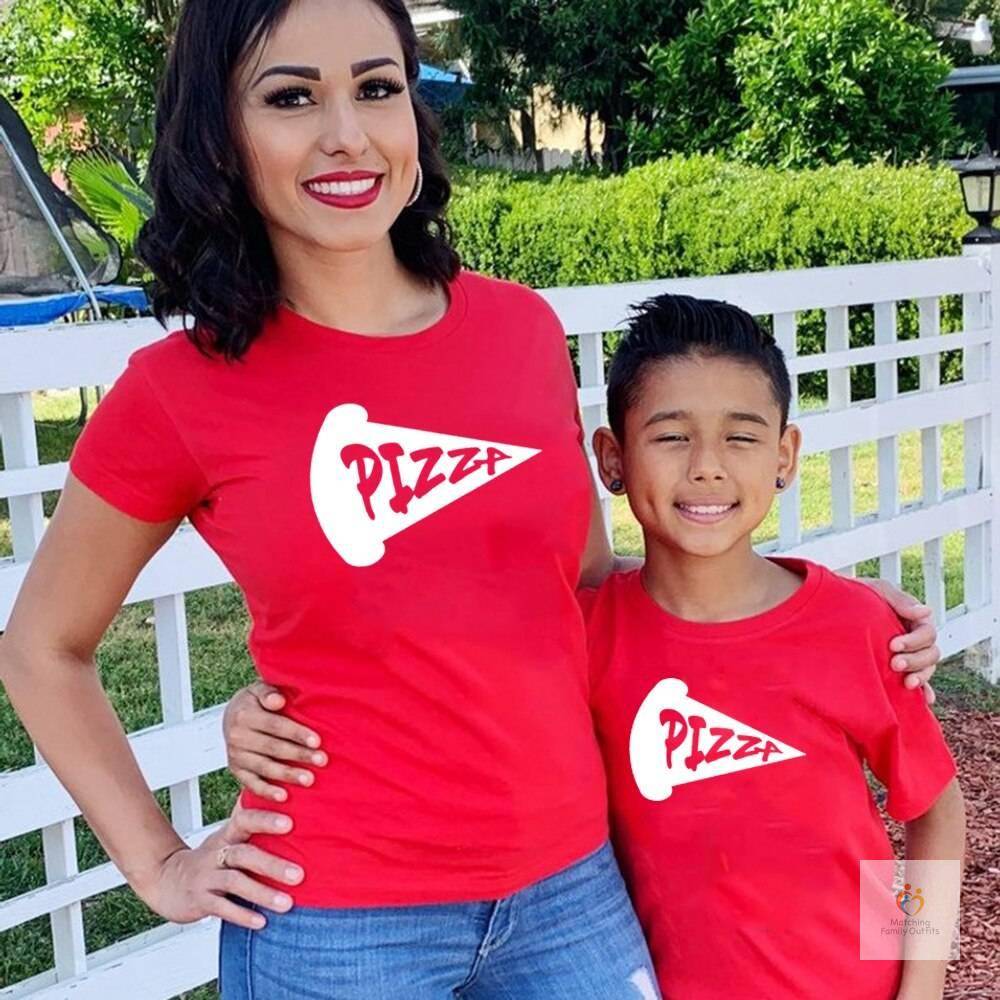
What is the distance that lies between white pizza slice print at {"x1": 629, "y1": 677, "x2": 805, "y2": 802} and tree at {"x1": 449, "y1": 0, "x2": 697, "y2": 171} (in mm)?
13887

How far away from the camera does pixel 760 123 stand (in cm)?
1314

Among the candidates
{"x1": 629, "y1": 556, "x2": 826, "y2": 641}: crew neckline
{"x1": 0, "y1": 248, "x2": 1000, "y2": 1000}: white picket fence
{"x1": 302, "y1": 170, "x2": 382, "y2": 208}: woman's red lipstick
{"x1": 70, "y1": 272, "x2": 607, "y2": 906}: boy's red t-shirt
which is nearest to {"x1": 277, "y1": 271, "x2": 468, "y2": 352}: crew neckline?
{"x1": 70, "y1": 272, "x2": 607, "y2": 906}: boy's red t-shirt

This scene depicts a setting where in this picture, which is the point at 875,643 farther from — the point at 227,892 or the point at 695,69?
the point at 695,69

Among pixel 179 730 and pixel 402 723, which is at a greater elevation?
pixel 402 723

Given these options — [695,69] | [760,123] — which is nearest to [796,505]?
[760,123]

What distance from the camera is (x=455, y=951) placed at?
1.44 meters

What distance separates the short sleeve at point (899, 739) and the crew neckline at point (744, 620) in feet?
0.29

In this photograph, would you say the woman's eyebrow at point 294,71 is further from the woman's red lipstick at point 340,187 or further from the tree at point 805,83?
the tree at point 805,83

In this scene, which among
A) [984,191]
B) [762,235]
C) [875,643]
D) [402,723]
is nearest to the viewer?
[402,723]

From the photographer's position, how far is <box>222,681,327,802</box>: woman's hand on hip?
4.78 feet

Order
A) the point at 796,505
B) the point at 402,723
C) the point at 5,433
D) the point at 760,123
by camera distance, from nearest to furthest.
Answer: the point at 402,723
the point at 5,433
the point at 796,505
the point at 760,123

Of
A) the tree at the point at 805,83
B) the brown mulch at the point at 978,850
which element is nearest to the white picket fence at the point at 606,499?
the brown mulch at the point at 978,850

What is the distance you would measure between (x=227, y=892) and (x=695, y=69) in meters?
13.3

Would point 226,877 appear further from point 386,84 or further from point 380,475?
point 386,84
